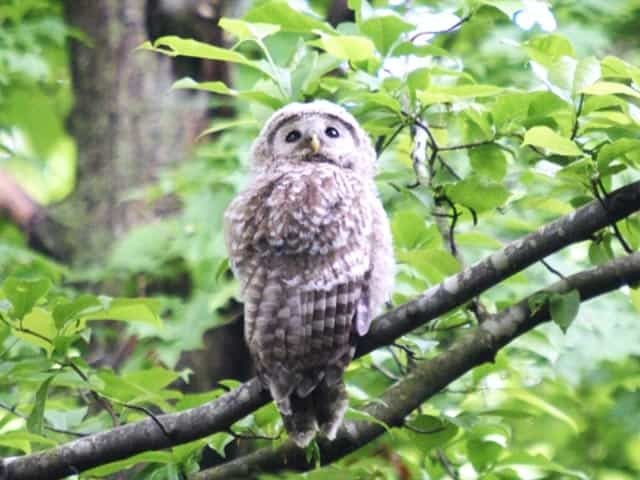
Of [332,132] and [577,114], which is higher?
[577,114]

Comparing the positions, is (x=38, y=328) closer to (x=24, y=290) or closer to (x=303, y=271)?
(x=24, y=290)

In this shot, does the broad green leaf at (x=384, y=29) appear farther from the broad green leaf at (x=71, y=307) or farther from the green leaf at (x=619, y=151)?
the broad green leaf at (x=71, y=307)

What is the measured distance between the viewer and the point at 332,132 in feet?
12.8

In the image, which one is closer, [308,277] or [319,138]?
[308,277]

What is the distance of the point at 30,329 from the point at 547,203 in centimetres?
153

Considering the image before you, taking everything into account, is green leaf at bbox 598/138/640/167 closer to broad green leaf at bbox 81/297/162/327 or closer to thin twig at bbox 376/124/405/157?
thin twig at bbox 376/124/405/157

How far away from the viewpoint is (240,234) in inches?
133

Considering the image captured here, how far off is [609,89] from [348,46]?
27.5 inches

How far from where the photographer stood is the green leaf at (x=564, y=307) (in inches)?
111

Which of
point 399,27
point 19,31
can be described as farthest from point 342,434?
point 19,31

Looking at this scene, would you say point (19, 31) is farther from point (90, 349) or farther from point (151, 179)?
point (90, 349)

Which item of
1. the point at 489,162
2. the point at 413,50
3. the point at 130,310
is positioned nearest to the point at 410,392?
the point at 489,162

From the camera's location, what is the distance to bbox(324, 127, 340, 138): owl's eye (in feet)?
12.8

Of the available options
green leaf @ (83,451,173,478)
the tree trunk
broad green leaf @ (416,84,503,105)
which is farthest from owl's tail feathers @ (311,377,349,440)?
the tree trunk
